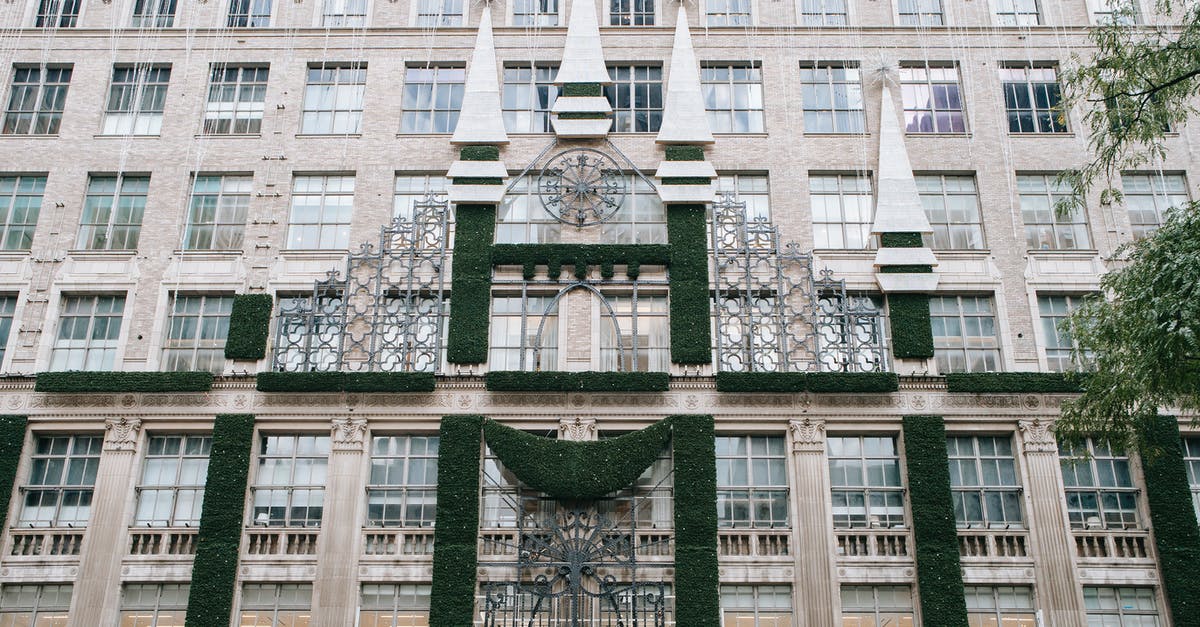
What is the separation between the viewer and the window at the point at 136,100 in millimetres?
36906

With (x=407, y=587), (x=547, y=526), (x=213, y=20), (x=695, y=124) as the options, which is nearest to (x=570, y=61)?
(x=695, y=124)

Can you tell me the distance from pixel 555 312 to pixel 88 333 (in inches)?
649

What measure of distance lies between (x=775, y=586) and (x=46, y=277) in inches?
1082

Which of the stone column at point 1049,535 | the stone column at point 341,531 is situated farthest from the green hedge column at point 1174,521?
the stone column at point 341,531

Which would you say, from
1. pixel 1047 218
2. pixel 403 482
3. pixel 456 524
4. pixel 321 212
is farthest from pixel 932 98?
pixel 403 482

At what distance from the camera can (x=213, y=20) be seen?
3806 centimetres

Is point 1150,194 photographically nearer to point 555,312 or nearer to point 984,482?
point 984,482

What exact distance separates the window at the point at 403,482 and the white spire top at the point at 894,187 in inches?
690

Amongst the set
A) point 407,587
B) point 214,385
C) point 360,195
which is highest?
point 360,195

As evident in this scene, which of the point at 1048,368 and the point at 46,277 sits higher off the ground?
the point at 46,277

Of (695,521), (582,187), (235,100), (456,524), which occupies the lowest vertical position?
(456,524)

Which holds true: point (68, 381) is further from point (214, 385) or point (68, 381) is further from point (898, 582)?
point (898, 582)

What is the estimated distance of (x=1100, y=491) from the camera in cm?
3183

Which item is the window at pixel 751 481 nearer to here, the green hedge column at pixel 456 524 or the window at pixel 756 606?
the window at pixel 756 606
